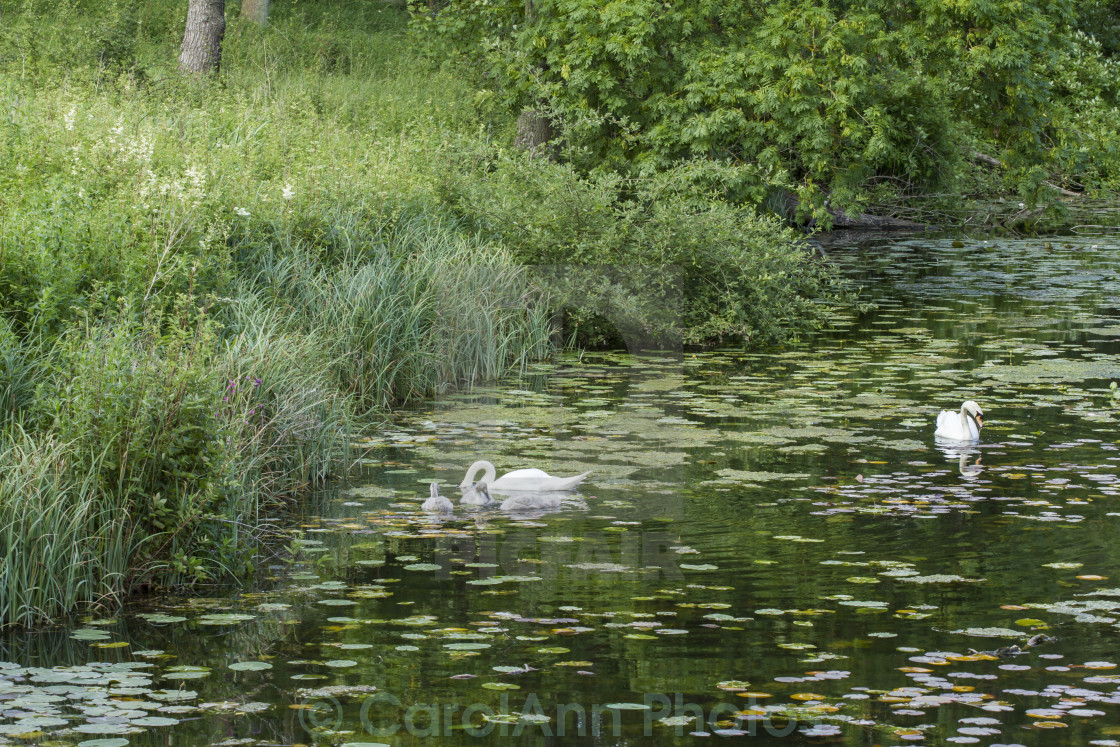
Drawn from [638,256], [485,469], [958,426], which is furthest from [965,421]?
[638,256]

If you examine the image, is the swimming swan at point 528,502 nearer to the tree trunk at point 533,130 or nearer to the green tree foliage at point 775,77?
the green tree foliage at point 775,77

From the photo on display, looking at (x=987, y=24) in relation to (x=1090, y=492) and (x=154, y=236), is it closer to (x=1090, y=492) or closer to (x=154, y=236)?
(x=1090, y=492)

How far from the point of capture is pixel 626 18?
58.1 ft

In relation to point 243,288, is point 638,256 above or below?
above

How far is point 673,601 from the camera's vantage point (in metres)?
6.27

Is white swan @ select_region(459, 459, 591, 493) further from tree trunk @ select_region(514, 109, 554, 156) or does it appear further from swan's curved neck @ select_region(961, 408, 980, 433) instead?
tree trunk @ select_region(514, 109, 554, 156)

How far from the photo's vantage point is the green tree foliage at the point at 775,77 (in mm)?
17219

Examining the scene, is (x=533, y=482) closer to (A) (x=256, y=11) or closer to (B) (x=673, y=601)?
(B) (x=673, y=601)

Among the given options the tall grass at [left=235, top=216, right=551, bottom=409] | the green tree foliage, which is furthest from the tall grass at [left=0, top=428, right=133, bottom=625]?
the green tree foliage

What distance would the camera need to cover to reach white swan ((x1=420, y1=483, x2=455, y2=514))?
25.3ft

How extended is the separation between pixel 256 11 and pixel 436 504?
22133 millimetres

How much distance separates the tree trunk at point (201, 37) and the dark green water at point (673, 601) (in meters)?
10.3

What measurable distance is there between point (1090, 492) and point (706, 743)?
4382mm

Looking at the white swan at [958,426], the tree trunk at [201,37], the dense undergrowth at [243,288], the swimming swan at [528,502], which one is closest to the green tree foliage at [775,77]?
the dense undergrowth at [243,288]
